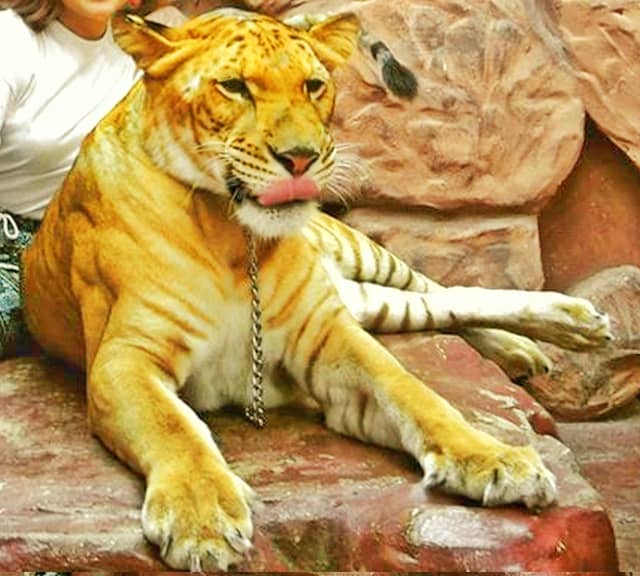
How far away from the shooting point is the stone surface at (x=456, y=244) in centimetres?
151

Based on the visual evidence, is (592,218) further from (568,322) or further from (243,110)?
(243,110)

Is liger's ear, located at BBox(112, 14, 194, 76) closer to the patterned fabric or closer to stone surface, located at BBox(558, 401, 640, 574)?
the patterned fabric

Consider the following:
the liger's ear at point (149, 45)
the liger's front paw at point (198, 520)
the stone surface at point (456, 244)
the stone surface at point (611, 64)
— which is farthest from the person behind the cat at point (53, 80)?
the stone surface at point (611, 64)

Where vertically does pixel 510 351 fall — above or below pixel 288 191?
below

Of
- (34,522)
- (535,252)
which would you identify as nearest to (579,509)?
(34,522)

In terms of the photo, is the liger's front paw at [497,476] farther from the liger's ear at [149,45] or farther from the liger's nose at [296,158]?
the liger's ear at [149,45]

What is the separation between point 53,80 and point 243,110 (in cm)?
29

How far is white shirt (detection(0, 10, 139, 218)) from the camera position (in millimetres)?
1257

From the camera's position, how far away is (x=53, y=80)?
126 cm

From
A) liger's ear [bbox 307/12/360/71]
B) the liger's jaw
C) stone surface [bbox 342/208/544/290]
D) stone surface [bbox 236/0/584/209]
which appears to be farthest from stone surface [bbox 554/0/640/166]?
the liger's jaw

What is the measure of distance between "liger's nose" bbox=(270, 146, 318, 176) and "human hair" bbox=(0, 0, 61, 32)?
0.36 m

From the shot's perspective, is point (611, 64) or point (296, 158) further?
point (611, 64)

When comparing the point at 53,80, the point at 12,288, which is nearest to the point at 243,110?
the point at 53,80

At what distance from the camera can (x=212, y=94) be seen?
1076mm
